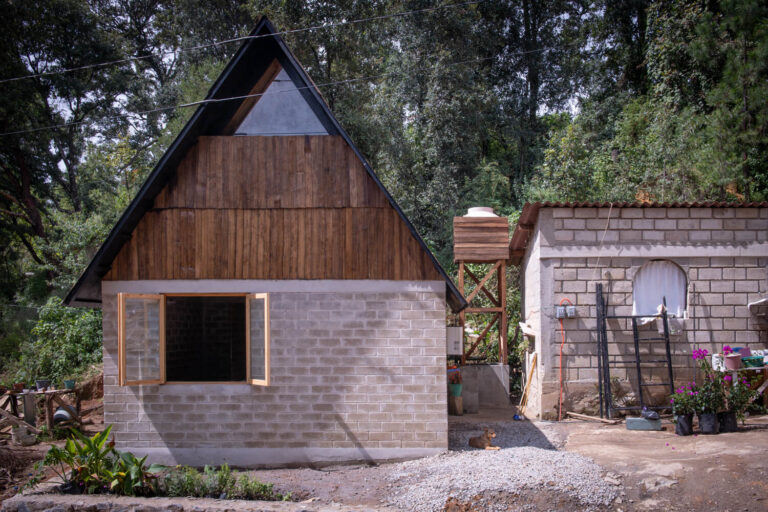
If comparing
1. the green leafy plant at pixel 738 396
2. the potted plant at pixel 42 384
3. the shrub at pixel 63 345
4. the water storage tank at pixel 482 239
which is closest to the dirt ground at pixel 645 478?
the green leafy plant at pixel 738 396

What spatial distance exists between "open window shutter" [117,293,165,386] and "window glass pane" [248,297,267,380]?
131cm

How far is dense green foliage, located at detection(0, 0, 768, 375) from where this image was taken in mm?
19188

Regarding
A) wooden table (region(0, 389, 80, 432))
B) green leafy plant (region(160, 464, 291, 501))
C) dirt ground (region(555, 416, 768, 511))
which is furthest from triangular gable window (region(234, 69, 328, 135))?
wooden table (region(0, 389, 80, 432))

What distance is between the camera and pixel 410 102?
22.9 m

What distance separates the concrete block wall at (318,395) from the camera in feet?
28.6

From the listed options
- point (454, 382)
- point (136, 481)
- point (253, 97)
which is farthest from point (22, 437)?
point (454, 382)

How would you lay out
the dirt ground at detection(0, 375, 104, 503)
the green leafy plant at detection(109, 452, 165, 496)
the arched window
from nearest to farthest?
the green leafy plant at detection(109, 452, 165, 496), the dirt ground at detection(0, 375, 104, 503), the arched window

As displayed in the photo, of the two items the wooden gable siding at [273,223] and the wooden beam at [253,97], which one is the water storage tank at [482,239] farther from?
the wooden beam at [253,97]

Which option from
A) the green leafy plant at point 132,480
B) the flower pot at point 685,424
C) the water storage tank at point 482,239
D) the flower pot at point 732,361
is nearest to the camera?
the green leafy plant at point 132,480

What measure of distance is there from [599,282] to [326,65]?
52.8 ft

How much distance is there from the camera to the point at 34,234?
79.8 feet

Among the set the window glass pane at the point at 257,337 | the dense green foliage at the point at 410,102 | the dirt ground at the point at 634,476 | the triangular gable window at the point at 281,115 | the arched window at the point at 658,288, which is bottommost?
the dirt ground at the point at 634,476

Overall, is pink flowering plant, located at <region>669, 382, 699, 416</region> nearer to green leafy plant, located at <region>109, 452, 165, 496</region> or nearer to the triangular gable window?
the triangular gable window

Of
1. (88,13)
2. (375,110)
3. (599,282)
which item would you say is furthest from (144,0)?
(599,282)
